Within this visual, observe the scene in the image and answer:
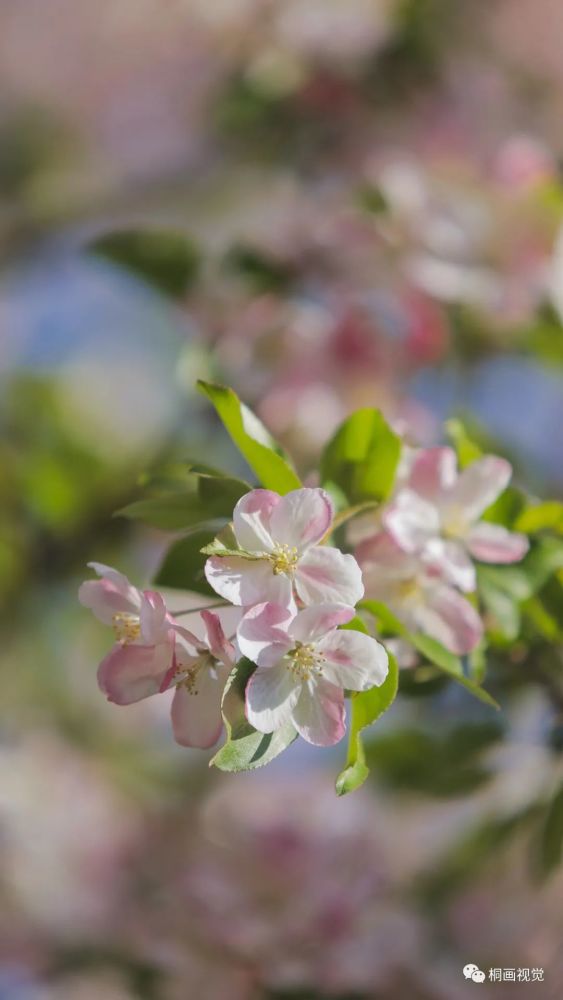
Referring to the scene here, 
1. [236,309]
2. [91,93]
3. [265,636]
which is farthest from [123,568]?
[91,93]

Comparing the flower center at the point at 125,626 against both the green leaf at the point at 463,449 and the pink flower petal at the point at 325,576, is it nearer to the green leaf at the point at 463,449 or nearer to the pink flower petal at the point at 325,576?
the pink flower petal at the point at 325,576

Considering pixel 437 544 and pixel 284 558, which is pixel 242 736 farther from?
pixel 437 544

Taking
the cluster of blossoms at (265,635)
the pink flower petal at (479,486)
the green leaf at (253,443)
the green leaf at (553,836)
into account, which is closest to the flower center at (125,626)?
the cluster of blossoms at (265,635)

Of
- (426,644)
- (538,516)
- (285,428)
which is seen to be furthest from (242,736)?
(285,428)

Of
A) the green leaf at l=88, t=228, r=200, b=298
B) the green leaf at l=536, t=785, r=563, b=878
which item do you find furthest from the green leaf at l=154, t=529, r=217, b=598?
the green leaf at l=88, t=228, r=200, b=298

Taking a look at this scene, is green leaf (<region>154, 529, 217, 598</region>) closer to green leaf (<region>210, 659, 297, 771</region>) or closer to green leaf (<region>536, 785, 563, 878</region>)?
green leaf (<region>210, 659, 297, 771</region>)
